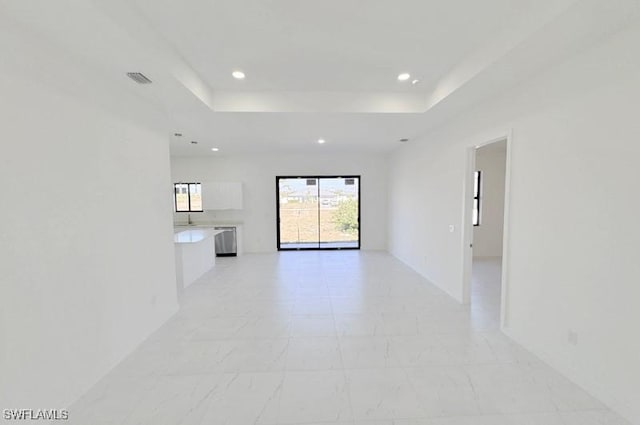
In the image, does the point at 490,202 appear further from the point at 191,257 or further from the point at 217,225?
the point at 217,225

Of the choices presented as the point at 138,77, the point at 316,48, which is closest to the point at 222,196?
the point at 138,77

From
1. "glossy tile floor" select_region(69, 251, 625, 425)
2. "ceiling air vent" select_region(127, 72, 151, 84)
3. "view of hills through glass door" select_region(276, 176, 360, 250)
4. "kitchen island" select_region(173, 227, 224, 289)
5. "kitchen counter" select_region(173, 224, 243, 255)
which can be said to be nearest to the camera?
"glossy tile floor" select_region(69, 251, 625, 425)

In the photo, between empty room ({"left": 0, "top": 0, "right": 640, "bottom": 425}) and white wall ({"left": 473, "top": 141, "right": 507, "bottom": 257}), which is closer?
empty room ({"left": 0, "top": 0, "right": 640, "bottom": 425})

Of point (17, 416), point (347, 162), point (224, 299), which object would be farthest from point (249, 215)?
point (17, 416)

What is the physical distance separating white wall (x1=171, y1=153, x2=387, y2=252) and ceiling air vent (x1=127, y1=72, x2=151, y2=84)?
5062 mm

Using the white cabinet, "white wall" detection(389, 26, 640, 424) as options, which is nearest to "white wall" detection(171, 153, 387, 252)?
the white cabinet

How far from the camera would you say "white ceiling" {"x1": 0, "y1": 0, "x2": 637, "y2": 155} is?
1902mm

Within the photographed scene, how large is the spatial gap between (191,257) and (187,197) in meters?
3.22

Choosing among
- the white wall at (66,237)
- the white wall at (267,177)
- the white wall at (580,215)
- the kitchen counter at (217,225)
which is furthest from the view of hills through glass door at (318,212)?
the white wall at (66,237)

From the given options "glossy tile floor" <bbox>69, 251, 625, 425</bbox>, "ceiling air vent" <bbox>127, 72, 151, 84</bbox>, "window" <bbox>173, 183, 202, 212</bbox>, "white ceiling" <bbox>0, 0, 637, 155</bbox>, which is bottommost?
"glossy tile floor" <bbox>69, 251, 625, 425</bbox>

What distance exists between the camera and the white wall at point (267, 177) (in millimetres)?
7789

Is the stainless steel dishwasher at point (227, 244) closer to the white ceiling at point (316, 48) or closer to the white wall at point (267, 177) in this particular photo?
the white wall at point (267, 177)

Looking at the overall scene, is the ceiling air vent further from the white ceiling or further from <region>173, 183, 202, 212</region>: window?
<region>173, 183, 202, 212</region>: window

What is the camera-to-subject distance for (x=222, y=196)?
25.0 feet
